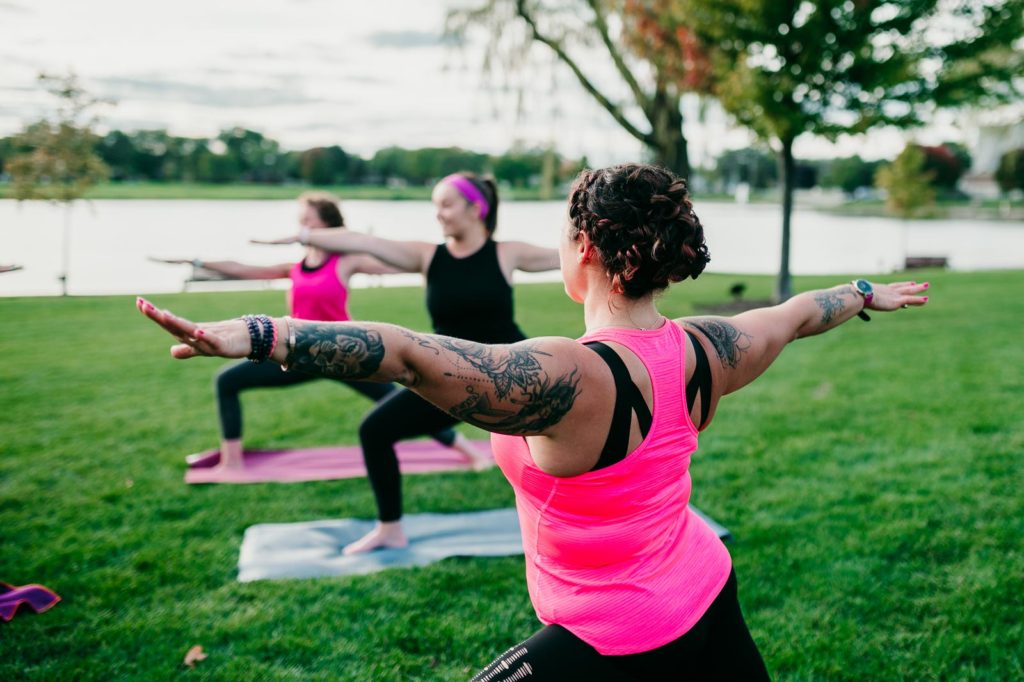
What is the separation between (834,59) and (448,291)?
1037 centimetres

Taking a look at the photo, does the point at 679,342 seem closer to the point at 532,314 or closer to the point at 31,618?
the point at 31,618

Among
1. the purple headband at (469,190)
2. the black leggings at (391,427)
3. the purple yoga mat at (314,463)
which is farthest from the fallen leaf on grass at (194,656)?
the purple headband at (469,190)

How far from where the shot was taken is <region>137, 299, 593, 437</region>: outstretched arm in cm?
157

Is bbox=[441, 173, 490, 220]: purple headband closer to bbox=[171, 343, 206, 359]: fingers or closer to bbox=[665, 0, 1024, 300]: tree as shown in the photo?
bbox=[171, 343, 206, 359]: fingers

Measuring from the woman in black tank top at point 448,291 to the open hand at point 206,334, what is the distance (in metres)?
3.05

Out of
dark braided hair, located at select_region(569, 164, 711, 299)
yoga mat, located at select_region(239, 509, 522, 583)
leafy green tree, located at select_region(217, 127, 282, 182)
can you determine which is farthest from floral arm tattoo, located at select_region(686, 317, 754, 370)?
leafy green tree, located at select_region(217, 127, 282, 182)

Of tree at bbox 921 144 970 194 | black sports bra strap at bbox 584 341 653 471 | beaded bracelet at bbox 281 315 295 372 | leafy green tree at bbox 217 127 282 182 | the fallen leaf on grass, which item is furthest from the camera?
tree at bbox 921 144 970 194

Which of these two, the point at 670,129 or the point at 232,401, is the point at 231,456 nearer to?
the point at 232,401

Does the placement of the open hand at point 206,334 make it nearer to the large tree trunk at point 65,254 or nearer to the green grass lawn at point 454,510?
the green grass lawn at point 454,510

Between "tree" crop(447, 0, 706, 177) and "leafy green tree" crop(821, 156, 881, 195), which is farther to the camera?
"leafy green tree" crop(821, 156, 881, 195)

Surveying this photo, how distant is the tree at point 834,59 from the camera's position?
39.5ft

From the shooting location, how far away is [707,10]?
1270 centimetres

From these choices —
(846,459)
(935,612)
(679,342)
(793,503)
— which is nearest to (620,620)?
(679,342)

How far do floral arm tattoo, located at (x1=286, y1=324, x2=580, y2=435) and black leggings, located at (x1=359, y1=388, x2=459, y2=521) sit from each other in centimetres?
290
